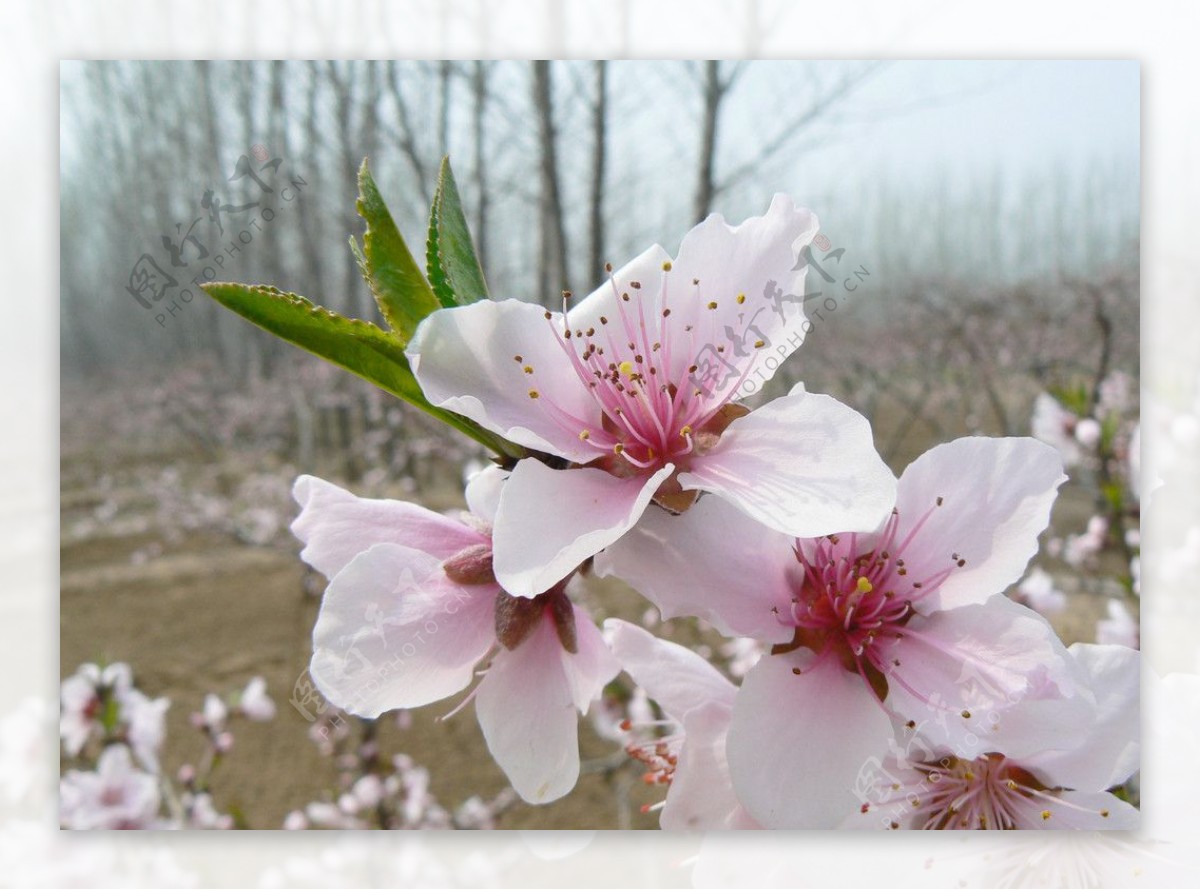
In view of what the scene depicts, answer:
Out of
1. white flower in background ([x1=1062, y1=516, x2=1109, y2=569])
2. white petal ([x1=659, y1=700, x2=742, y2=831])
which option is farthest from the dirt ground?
white petal ([x1=659, y1=700, x2=742, y2=831])

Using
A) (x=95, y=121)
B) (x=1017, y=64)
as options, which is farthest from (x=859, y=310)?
(x=95, y=121)

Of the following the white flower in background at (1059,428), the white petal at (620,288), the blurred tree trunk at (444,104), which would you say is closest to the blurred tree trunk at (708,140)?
the blurred tree trunk at (444,104)

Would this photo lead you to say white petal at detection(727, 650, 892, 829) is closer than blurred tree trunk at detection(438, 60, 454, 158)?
Yes

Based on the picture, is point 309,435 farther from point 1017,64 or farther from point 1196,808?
point 1196,808

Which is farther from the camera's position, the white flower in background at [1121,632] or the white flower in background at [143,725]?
the white flower in background at [143,725]

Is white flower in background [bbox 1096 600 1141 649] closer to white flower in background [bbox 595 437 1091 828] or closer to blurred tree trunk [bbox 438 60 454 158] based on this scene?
white flower in background [bbox 595 437 1091 828]

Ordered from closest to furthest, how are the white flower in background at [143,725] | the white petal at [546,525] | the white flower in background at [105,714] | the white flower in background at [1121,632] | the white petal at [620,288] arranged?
the white petal at [546,525] → the white petal at [620,288] → the white flower in background at [1121,632] → the white flower in background at [105,714] → the white flower in background at [143,725]

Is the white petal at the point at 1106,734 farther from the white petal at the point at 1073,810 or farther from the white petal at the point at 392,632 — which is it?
the white petal at the point at 392,632
